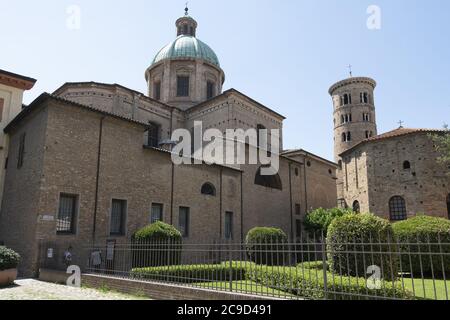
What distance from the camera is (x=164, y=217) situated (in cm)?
1697

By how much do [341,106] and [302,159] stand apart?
24174mm

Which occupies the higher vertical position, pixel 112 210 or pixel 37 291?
pixel 112 210

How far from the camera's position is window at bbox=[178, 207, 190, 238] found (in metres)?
18.2

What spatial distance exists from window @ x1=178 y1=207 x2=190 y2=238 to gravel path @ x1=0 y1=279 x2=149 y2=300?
814 cm

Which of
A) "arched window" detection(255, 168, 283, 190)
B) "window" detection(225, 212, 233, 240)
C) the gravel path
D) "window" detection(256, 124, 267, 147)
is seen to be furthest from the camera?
"window" detection(256, 124, 267, 147)

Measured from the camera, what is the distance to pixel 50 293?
8.87m

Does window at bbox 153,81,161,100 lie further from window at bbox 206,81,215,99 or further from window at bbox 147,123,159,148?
window at bbox 147,123,159,148

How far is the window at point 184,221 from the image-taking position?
59.6ft

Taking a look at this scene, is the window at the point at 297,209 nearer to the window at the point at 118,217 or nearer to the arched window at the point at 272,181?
the arched window at the point at 272,181

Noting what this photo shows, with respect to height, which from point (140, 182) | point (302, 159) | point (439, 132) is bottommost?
point (140, 182)

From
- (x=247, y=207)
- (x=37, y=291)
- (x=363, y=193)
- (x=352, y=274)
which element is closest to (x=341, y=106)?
(x=363, y=193)

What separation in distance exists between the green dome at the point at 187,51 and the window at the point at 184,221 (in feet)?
57.5

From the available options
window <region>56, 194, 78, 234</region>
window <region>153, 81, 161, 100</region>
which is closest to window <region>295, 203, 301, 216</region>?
window <region>153, 81, 161, 100</region>
